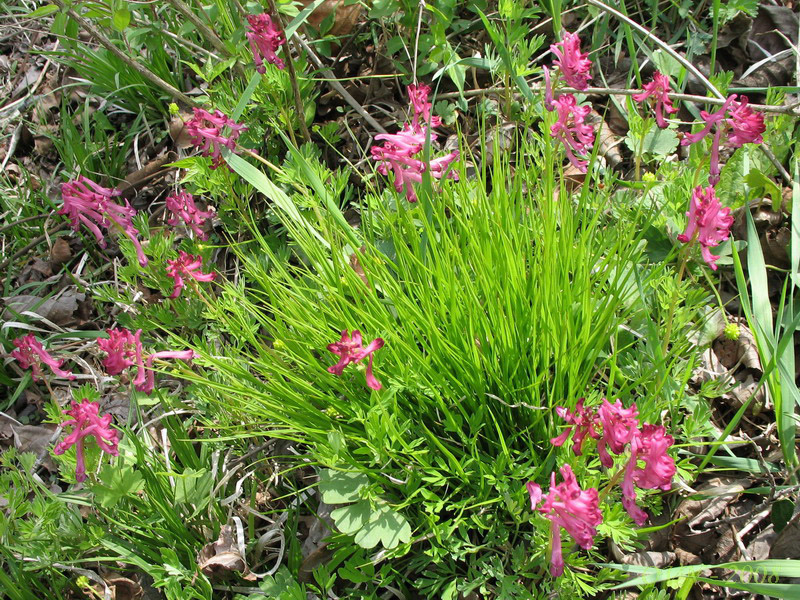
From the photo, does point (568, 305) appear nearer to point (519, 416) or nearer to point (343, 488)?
point (519, 416)

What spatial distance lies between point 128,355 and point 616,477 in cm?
124

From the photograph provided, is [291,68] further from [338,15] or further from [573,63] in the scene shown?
[573,63]

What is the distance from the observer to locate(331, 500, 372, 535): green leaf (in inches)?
61.1

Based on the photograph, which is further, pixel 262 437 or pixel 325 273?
pixel 262 437

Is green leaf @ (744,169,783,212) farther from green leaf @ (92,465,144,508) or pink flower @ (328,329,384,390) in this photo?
green leaf @ (92,465,144,508)

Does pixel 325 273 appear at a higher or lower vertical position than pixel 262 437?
higher

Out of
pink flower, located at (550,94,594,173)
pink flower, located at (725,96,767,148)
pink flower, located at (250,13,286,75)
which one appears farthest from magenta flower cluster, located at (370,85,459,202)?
pink flower, located at (725,96,767,148)

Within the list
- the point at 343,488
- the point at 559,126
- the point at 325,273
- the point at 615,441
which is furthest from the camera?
the point at 325,273

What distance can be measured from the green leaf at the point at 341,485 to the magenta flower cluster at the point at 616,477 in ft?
1.57

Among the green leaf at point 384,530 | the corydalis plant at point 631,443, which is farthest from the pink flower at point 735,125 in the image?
the green leaf at point 384,530

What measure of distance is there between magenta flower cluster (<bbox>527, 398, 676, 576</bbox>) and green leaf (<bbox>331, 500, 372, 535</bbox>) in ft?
1.52

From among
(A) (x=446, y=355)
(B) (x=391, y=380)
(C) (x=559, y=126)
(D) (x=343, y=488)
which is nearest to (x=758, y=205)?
(C) (x=559, y=126)

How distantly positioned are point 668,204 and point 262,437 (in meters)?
1.49

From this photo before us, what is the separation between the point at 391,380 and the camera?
164 cm
